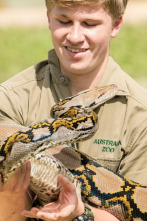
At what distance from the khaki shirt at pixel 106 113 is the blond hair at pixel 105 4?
41 cm

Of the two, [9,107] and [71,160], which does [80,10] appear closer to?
[9,107]

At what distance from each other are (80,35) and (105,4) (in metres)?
0.27

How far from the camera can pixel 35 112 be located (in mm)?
3709

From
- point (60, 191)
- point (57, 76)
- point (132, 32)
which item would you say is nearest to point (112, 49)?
point (132, 32)

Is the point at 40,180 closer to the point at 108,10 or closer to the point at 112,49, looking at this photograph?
the point at 108,10

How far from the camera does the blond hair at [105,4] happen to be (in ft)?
11.3

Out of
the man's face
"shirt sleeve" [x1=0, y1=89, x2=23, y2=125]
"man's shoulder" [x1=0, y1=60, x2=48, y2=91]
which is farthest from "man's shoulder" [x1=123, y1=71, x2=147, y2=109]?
"shirt sleeve" [x1=0, y1=89, x2=23, y2=125]

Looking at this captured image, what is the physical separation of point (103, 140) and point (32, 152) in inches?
34.0

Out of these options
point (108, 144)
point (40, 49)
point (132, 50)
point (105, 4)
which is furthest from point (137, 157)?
point (40, 49)

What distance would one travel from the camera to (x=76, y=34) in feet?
11.4

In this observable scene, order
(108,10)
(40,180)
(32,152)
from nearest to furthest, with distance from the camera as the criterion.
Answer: (32,152) < (40,180) < (108,10)

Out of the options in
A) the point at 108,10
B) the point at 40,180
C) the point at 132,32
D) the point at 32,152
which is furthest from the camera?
the point at 132,32

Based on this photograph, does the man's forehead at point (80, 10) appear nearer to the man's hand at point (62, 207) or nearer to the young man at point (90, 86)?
the young man at point (90, 86)

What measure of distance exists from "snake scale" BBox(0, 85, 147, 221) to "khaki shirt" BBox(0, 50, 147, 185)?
160 mm
